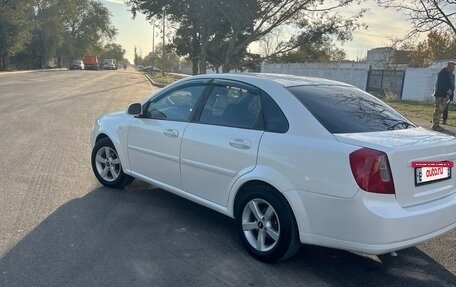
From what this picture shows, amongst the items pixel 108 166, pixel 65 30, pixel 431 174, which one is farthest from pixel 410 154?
pixel 65 30

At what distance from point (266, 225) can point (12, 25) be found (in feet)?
150

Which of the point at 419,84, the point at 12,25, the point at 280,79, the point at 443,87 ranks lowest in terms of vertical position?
the point at 419,84

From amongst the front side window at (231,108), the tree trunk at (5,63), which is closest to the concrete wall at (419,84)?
the front side window at (231,108)

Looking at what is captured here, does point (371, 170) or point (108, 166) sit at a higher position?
point (371, 170)

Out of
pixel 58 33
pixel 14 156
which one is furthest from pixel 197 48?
pixel 58 33

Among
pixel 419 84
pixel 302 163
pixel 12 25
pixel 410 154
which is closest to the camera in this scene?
pixel 410 154

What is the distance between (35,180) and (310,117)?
151 inches

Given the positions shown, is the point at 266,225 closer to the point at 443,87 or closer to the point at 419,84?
the point at 443,87

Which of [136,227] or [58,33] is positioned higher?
[58,33]

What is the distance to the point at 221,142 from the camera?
3.97m

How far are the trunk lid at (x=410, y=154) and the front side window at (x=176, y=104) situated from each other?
1713 mm

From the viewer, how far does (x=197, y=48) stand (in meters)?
25.6

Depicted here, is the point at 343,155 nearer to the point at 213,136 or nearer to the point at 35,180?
the point at 213,136

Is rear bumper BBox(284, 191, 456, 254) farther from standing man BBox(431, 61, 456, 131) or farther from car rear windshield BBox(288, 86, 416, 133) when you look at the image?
standing man BBox(431, 61, 456, 131)
